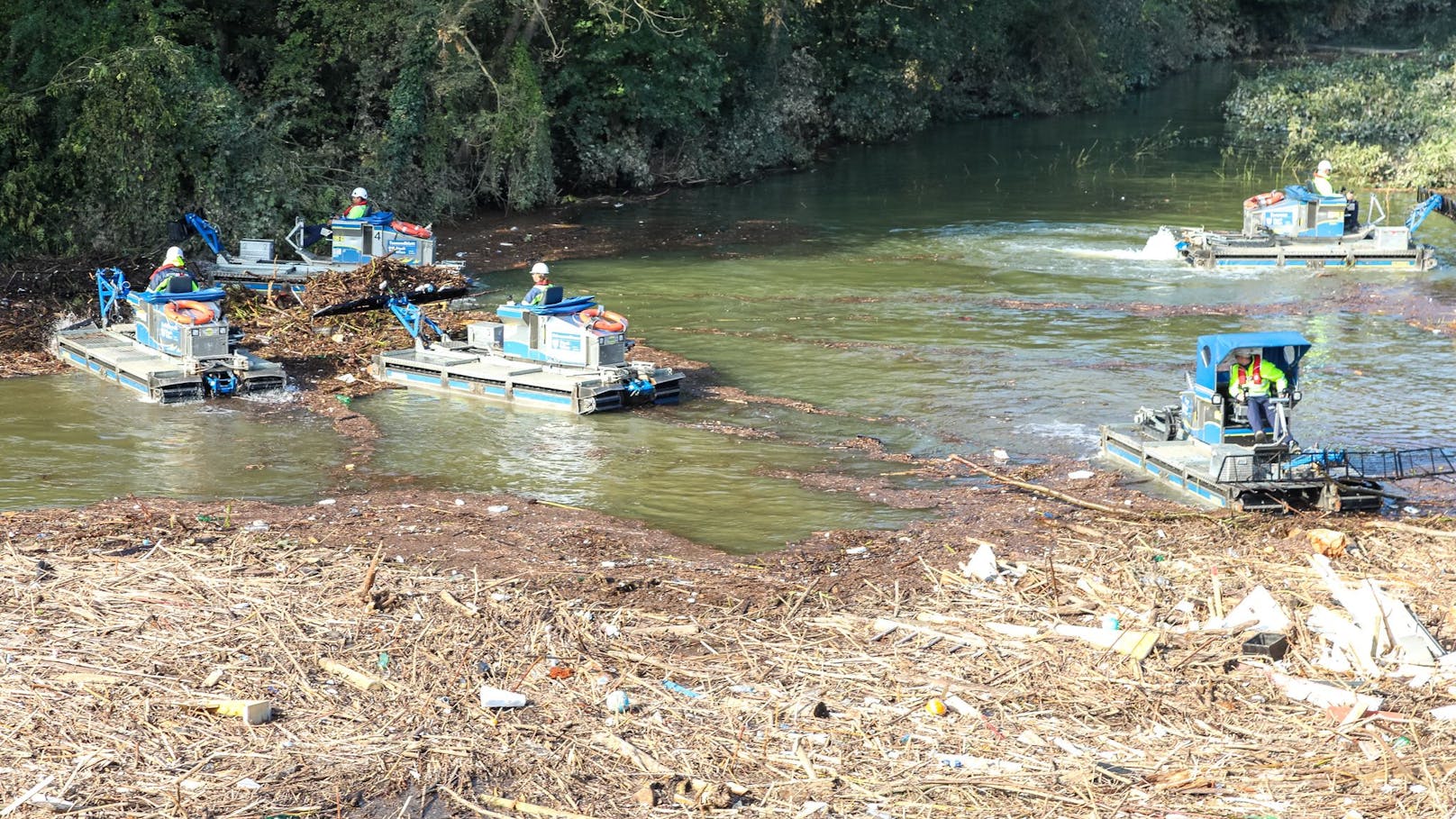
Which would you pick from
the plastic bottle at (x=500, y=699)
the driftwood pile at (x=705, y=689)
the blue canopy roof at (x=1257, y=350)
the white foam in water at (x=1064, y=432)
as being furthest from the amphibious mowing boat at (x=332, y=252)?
the plastic bottle at (x=500, y=699)

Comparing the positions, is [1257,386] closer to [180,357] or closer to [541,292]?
[541,292]

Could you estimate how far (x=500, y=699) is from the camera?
9914 mm

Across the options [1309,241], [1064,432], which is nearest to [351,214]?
[1064,432]

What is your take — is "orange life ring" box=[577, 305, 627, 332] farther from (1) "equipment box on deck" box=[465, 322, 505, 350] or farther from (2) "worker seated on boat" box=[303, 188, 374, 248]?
(2) "worker seated on boat" box=[303, 188, 374, 248]

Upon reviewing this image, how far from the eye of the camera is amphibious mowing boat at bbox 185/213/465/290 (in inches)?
966

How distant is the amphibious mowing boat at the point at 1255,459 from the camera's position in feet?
46.9

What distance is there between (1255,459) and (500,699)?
7.92 meters

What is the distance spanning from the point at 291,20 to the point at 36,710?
83.1 ft

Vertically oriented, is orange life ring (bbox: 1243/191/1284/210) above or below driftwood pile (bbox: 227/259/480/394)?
above

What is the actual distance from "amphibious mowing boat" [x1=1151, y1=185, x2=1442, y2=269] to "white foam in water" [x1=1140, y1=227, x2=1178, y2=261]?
0.28 meters

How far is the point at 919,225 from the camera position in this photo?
33000mm

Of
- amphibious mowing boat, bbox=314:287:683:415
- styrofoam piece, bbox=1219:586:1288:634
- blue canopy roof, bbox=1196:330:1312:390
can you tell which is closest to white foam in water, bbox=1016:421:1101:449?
blue canopy roof, bbox=1196:330:1312:390

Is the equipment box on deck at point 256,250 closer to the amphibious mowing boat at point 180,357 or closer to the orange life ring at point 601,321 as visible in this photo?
the amphibious mowing boat at point 180,357

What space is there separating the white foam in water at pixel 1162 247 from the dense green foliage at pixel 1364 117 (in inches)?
408
